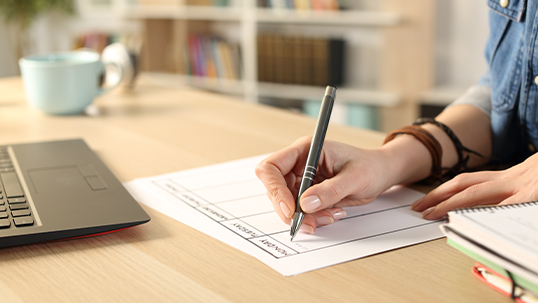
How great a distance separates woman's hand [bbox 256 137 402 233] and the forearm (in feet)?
0.09

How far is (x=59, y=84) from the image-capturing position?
1170mm

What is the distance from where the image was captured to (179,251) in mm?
523

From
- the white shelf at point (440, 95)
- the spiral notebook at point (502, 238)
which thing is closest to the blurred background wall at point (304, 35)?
the white shelf at point (440, 95)

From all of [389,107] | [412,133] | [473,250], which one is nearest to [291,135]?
[412,133]

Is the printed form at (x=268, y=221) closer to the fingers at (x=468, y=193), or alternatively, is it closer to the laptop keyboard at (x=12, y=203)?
the fingers at (x=468, y=193)

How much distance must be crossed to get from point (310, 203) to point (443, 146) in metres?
0.31

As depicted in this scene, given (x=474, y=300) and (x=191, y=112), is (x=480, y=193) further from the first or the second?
(x=191, y=112)

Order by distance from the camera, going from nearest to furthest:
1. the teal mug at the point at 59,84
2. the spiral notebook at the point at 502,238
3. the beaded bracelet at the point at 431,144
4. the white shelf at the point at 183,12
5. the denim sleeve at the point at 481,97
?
the spiral notebook at the point at 502,238 < the beaded bracelet at the point at 431,144 < the denim sleeve at the point at 481,97 < the teal mug at the point at 59,84 < the white shelf at the point at 183,12

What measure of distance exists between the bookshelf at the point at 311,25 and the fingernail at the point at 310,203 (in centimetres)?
203

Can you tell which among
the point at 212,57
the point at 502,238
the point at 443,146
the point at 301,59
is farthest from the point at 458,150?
the point at 212,57

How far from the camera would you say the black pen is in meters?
0.54

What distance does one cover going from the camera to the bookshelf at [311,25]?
2441 millimetres

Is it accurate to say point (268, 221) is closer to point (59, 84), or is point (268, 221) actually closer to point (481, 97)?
point (481, 97)

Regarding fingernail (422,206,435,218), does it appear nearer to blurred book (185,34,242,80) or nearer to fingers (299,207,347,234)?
fingers (299,207,347,234)
